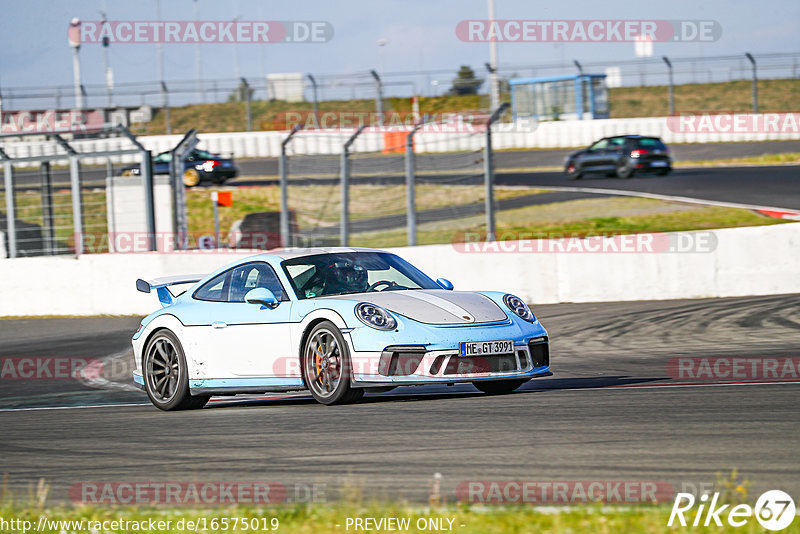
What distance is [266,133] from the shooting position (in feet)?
131

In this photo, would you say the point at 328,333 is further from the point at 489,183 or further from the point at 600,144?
the point at 600,144

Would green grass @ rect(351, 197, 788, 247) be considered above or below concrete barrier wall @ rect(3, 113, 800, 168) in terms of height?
below

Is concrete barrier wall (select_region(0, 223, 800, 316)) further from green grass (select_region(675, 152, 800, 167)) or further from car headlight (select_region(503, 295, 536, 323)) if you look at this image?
green grass (select_region(675, 152, 800, 167))

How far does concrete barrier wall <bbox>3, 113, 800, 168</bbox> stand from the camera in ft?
112

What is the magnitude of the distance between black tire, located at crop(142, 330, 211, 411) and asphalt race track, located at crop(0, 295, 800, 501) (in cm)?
14

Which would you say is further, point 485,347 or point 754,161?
point 754,161

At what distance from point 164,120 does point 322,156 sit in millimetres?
21034

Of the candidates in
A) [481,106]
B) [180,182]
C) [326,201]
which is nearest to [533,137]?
[481,106]

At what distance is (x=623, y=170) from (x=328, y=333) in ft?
74.1

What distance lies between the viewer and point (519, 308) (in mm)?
8242

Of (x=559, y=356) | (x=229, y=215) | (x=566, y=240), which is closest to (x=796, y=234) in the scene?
(x=566, y=240)

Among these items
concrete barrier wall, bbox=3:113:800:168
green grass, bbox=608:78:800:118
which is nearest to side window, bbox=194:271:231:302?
concrete barrier wall, bbox=3:113:800:168

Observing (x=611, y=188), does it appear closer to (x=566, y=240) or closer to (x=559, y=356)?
(x=566, y=240)

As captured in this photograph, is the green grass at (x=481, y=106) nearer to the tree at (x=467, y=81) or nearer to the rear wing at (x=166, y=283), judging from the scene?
the tree at (x=467, y=81)
